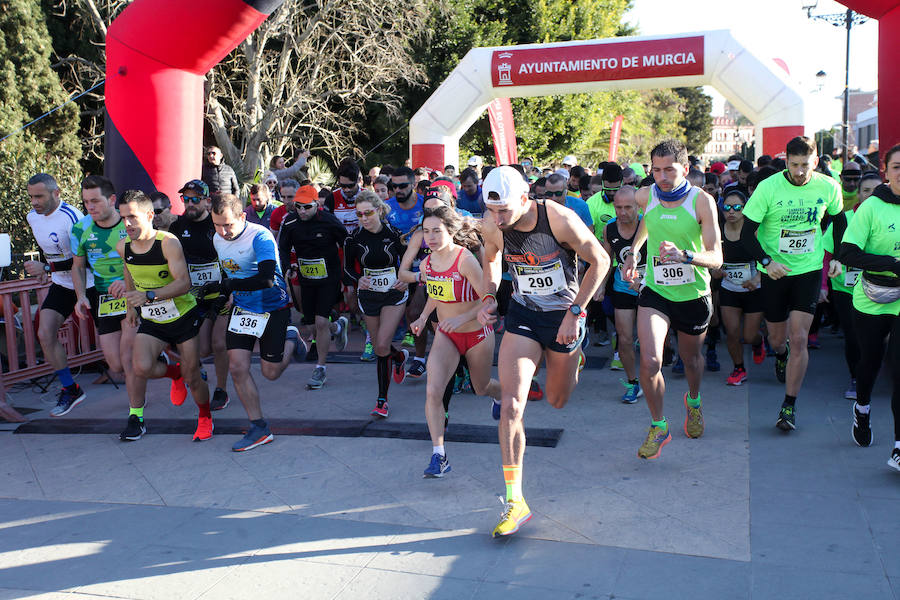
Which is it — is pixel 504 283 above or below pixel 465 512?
above

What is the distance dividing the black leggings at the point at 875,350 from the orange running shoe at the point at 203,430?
14.3 feet

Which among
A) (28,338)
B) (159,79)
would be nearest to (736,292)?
(159,79)

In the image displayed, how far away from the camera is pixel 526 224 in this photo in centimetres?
441

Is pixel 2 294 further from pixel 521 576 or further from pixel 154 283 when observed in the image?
pixel 521 576

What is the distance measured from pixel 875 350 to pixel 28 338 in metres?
6.53

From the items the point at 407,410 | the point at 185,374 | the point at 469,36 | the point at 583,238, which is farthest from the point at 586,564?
the point at 469,36

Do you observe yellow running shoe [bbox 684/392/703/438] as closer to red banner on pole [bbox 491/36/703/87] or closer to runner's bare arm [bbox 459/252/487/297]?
runner's bare arm [bbox 459/252/487/297]

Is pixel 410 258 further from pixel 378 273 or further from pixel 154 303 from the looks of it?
pixel 154 303

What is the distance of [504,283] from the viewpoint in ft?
25.6

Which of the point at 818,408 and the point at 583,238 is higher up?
the point at 583,238

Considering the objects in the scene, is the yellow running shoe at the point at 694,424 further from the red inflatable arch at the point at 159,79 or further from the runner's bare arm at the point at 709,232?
the red inflatable arch at the point at 159,79

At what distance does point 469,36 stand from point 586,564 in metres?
22.1

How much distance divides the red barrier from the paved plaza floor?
2.28ft

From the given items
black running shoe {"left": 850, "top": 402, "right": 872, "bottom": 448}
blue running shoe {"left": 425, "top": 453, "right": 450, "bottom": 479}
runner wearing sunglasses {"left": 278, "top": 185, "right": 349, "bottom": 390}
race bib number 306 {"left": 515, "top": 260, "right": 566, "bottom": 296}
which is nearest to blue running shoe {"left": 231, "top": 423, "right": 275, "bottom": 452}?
blue running shoe {"left": 425, "top": 453, "right": 450, "bottom": 479}
